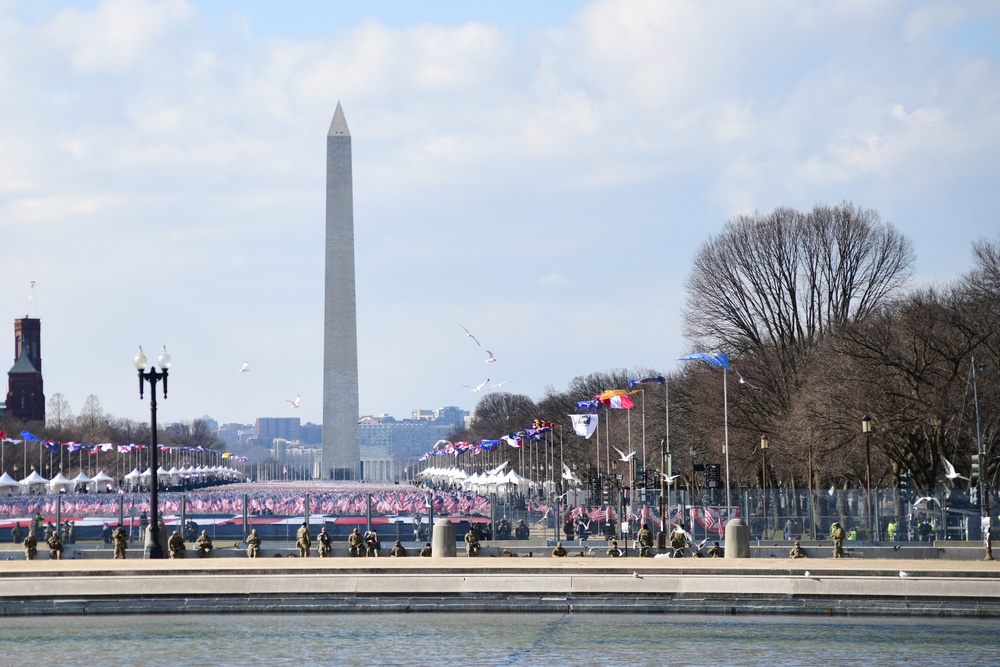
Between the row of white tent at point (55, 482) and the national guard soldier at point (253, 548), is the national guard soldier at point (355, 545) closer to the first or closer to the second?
the national guard soldier at point (253, 548)

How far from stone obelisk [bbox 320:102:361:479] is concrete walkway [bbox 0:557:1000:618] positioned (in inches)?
3853

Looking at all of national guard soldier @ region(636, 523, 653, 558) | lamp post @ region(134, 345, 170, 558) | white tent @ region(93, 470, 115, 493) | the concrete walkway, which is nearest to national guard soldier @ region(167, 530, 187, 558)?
lamp post @ region(134, 345, 170, 558)

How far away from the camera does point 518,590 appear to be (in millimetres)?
27641

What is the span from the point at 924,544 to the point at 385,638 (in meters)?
24.2

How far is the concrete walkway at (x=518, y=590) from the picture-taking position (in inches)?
1042

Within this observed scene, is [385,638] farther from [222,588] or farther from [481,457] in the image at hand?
[481,457]

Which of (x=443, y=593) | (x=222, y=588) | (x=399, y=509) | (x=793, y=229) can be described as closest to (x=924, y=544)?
(x=443, y=593)

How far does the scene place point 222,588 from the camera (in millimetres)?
28000

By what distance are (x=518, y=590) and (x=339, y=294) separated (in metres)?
102

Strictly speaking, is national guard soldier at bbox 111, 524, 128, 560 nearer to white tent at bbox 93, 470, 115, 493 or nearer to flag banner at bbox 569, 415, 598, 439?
flag banner at bbox 569, 415, 598, 439

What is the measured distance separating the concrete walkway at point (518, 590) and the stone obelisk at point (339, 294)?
3853 inches

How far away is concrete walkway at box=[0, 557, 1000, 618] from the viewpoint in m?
26.5

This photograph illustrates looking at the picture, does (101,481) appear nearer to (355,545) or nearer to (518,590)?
(355,545)

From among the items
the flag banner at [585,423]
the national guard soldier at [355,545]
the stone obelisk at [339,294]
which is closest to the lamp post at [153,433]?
the national guard soldier at [355,545]
